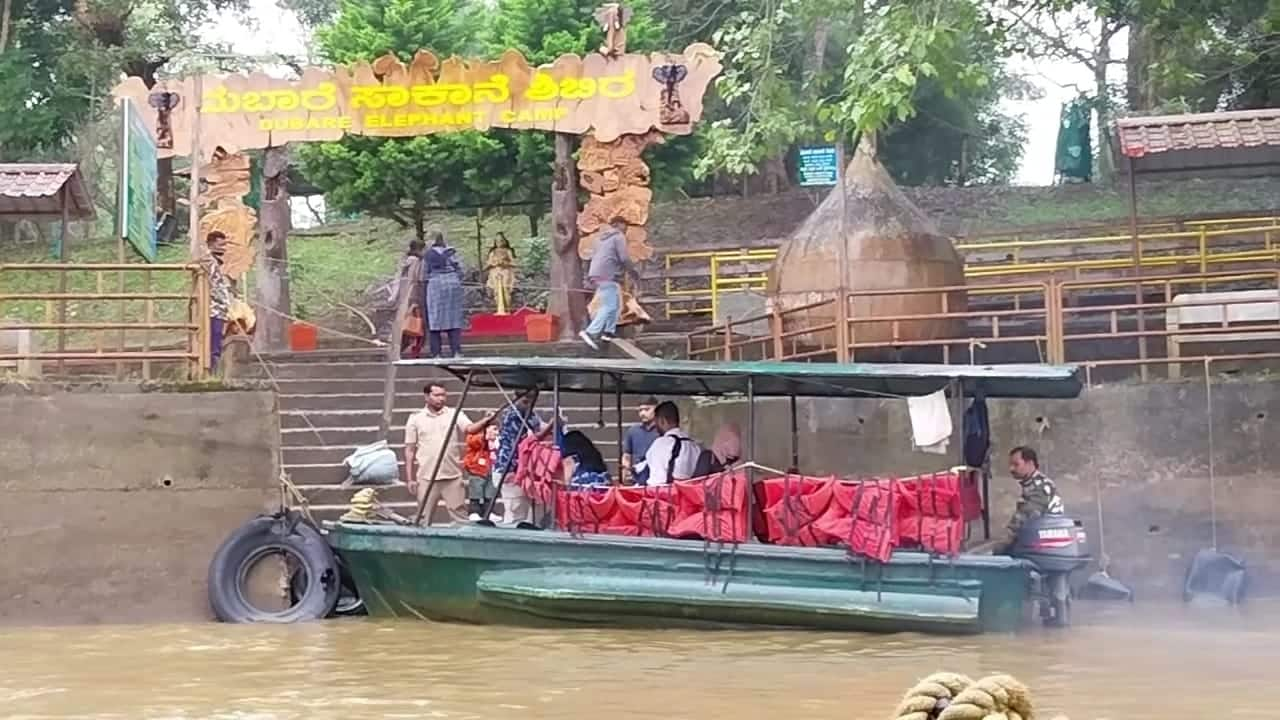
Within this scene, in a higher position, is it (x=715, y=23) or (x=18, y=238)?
(x=715, y=23)

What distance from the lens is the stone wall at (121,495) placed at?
1309 cm

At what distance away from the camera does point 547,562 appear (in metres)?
11.3

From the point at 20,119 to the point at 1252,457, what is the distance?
21810mm

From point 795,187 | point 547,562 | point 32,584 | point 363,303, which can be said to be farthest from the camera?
point 795,187

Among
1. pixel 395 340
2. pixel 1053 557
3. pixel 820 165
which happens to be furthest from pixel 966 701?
pixel 820 165

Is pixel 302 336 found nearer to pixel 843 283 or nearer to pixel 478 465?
pixel 843 283

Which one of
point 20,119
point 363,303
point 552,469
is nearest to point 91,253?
point 20,119

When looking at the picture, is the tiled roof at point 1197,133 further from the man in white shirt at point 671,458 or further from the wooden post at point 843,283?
the man in white shirt at point 671,458

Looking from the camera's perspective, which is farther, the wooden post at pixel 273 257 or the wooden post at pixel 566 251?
the wooden post at pixel 273 257

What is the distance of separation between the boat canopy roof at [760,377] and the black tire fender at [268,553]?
5.66ft

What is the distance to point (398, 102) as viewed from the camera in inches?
728

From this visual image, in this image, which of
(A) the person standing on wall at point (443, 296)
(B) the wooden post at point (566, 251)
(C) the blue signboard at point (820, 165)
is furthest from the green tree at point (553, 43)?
(A) the person standing on wall at point (443, 296)

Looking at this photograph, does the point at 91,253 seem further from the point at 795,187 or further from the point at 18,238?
the point at 795,187

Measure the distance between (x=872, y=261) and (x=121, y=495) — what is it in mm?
8028
